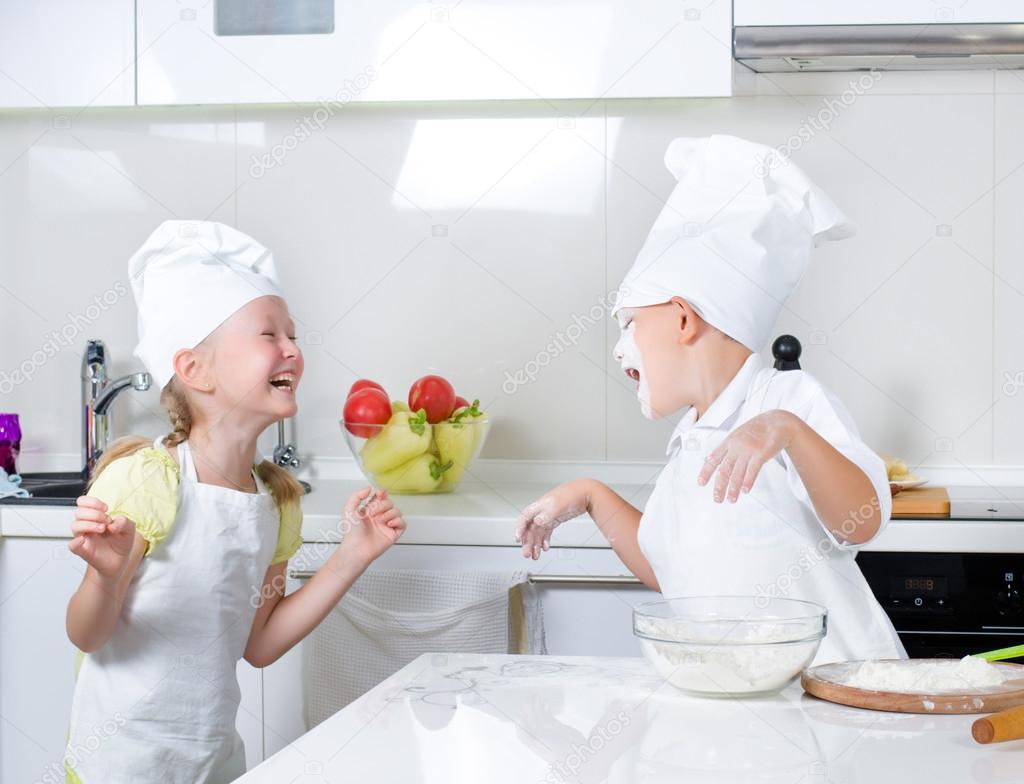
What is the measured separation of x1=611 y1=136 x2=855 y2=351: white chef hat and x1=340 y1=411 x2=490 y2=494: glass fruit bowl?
0.67 meters

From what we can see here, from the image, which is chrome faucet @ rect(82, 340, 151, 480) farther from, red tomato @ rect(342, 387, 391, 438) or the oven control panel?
the oven control panel

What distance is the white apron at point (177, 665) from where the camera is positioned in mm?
1271

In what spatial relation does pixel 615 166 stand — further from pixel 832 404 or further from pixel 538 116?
pixel 832 404

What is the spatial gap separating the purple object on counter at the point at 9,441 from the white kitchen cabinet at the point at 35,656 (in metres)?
0.36

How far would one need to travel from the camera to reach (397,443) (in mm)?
1857

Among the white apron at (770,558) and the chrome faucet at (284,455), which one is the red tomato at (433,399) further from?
the white apron at (770,558)

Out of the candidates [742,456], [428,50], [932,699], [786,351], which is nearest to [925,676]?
[932,699]

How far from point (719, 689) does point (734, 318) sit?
1.57 ft

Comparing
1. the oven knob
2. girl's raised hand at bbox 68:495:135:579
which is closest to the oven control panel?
the oven knob

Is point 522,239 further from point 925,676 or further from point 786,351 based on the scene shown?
point 925,676

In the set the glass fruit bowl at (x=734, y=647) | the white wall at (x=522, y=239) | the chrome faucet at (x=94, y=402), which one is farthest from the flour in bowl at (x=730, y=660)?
the chrome faucet at (x=94, y=402)

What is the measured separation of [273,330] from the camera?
142 centimetres

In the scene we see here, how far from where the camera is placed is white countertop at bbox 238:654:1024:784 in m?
0.68

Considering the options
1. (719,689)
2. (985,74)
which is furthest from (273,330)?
(985,74)
